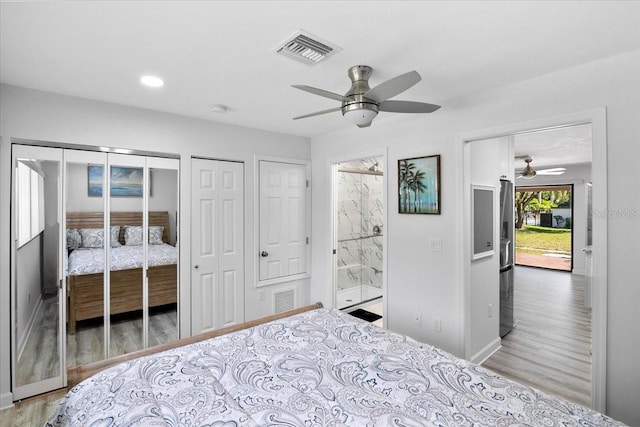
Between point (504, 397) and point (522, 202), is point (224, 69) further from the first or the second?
point (522, 202)

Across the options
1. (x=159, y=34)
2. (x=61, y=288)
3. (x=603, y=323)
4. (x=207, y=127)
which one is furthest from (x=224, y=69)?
(x=603, y=323)

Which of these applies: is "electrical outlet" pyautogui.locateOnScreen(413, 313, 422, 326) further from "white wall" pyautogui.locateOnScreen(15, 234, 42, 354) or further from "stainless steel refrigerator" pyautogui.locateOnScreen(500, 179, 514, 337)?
"white wall" pyautogui.locateOnScreen(15, 234, 42, 354)

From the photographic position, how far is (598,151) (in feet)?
6.75

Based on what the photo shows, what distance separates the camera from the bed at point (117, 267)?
278 cm

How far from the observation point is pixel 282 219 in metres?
4.06

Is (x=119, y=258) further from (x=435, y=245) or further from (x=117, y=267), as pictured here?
(x=435, y=245)

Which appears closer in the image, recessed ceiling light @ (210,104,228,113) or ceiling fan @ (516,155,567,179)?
recessed ceiling light @ (210,104,228,113)

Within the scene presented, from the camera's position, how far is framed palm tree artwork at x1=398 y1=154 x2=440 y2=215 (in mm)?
2975

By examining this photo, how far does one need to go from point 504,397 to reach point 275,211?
302 centimetres

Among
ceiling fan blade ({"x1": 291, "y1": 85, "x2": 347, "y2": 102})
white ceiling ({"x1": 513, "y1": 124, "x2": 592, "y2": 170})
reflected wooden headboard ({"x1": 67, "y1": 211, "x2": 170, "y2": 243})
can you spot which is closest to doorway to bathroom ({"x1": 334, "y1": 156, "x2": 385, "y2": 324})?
white ceiling ({"x1": 513, "y1": 124, "x2": 592, "y2": 170})

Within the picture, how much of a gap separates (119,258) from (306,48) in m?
2.49

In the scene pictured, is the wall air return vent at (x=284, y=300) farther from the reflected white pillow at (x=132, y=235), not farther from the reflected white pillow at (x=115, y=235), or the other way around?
the reflected white pillow at (x=115, y=235)

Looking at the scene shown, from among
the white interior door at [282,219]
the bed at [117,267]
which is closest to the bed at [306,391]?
the bed at [117,267]

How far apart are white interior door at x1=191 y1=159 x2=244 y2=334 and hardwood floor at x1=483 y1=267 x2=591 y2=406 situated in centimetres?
275
